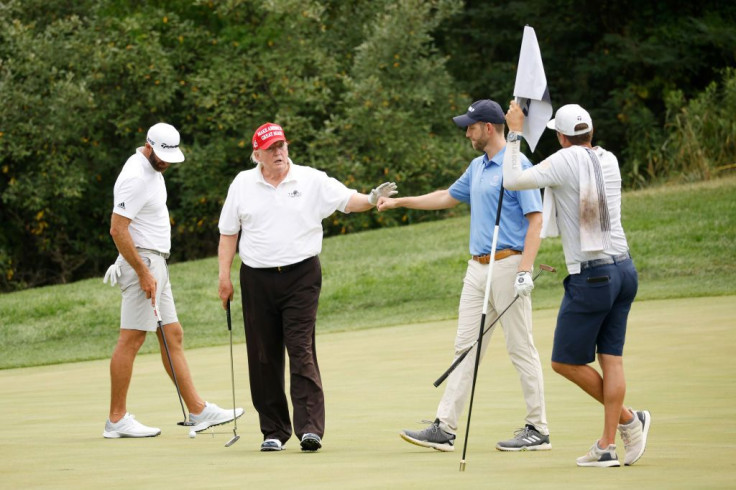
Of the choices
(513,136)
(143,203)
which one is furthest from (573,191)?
(143,203)

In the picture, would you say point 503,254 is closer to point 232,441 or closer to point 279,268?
point 279,268

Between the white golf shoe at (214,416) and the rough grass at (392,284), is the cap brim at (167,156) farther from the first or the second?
the rough grass at (392,284)

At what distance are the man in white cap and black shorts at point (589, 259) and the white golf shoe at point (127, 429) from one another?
2.87 m

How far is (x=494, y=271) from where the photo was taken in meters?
7.51

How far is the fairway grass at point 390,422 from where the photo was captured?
240 inches

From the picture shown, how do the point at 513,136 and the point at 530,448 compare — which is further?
the point at 530,448

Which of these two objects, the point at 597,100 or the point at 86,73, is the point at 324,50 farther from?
the point at 597,100

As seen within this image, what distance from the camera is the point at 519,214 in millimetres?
7508

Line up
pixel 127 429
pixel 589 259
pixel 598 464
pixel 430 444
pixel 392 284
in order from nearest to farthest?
pixel 598 464 → pixel 589 259 → pixel 430 444 → pixel 127 429 → pixel 392 284

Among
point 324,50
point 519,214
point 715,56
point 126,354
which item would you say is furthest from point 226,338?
point 715,56

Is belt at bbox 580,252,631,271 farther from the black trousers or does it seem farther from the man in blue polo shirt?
the black trousers

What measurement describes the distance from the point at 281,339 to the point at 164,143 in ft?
5.14

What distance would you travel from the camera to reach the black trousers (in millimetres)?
7762

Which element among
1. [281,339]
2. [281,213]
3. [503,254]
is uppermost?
[281,213]
